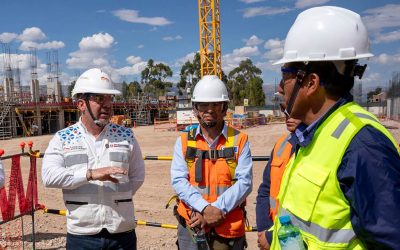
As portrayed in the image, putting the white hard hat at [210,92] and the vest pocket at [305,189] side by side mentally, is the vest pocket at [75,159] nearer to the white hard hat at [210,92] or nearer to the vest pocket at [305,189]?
the white hard hat at [210,92]

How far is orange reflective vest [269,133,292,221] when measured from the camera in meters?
2.56

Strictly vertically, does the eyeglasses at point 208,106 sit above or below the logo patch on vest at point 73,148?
above

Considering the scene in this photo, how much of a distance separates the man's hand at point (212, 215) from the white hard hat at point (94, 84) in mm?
1254

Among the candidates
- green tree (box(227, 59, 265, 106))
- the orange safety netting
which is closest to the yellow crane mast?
green tree (box(227, 59, 265, 106))

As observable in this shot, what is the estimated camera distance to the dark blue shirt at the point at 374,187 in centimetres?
118

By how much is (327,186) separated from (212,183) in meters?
1.75

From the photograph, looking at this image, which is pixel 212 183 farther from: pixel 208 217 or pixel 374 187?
pixel 374 187

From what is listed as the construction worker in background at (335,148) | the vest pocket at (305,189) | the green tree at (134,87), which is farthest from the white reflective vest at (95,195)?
the green tree at (134,87)

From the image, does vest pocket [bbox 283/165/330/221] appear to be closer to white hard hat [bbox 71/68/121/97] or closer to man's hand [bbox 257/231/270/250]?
man's hand [bbox 257/231/270/250]

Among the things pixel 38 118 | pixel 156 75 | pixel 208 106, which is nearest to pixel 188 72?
pixel 156 75

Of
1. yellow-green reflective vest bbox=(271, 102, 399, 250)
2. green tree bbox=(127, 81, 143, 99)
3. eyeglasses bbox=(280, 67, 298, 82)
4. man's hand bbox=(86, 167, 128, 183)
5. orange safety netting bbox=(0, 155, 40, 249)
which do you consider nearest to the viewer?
yellow-green reflective vest bbox=(271, 102, 399, 250)

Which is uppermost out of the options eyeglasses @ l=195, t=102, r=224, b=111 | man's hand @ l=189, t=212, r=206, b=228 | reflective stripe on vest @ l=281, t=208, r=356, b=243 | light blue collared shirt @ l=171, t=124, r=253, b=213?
eyeglasses @ l=195, t=102, r=224, b=111

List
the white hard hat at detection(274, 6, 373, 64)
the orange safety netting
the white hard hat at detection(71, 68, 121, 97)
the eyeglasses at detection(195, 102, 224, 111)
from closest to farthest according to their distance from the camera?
the white hard hat at detection(274, 6, 373, 64) < the white hard hat at detection(71, 68, 121, 97) < the eyeglasses at detection(195, 102, 224, 111) < the orange safety netting

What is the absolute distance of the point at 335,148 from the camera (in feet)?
4.36
